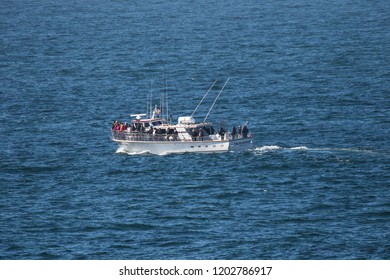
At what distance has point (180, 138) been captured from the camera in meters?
140

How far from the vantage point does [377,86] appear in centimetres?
17712

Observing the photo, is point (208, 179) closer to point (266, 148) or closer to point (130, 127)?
point (266, 148)

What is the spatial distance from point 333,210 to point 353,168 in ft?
43.7

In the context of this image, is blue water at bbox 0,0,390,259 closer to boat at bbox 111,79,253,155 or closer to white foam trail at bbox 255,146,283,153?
white foam trail at bbox 255,146,283,153

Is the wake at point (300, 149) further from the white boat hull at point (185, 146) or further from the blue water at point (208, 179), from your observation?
the white boat hull at point (185, 146)

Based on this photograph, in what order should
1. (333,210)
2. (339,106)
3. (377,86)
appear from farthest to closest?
1. (377,86)
2. (339,106)
3. (333,210)

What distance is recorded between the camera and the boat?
138m

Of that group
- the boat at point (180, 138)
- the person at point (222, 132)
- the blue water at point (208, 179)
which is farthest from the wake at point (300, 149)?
the person at point (222, 132)

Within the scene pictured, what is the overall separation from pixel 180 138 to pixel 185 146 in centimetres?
105

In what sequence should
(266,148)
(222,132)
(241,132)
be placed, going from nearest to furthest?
(241,132), (222,132), (266,148)

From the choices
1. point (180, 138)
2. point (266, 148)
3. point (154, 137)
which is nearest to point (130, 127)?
point (154, 137)
